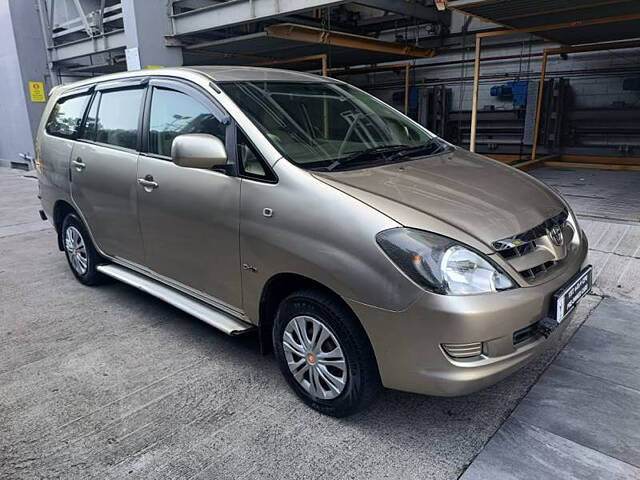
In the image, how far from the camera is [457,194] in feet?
7.75

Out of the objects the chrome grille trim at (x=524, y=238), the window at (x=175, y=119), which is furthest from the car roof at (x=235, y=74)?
the chrome grille trim at (x=524, y=238)

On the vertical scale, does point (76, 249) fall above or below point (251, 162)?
below

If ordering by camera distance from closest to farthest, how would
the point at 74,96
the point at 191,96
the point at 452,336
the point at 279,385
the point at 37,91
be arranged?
the point at 452,336, the point at 279,385, the point at 191,96, the point at 74,96, the point at 37,91

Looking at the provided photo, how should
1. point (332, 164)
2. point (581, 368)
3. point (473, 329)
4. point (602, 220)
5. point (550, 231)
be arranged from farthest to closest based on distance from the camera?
point (602, 220), point (581, 368), point (332, 164), point (550, 231), point (473, 329)

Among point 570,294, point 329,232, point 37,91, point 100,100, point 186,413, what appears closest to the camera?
point 329,232

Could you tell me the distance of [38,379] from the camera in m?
2.84

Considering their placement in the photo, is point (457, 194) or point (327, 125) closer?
point (457, 194)

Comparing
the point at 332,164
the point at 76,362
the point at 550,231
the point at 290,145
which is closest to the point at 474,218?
the point at 550,231

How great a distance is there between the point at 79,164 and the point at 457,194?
3.05 m

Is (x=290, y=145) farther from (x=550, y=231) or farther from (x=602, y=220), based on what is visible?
(x=602, y=220)

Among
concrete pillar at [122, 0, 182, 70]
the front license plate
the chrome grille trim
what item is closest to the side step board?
the chrome grille trim

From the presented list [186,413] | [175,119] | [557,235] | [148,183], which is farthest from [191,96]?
[557,235]

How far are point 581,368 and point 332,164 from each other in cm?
189

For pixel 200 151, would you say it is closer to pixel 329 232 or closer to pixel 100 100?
pixel 329 232
